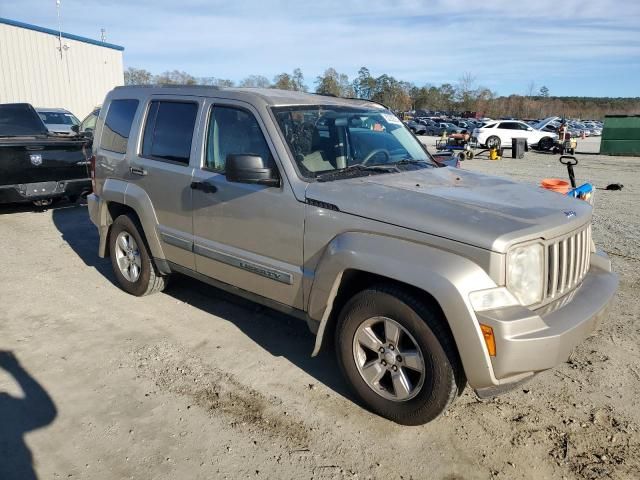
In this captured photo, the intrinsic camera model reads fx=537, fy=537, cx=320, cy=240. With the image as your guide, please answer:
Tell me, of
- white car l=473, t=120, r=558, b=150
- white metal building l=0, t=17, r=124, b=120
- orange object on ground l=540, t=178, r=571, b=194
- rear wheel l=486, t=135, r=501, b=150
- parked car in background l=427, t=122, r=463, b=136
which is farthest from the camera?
parked car in background l=427, t=122, r=463, b=136

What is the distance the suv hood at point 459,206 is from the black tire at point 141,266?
2.29 m

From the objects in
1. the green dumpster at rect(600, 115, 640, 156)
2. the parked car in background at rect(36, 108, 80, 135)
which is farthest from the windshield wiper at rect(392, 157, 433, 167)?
the green dumpster at rect(600, 115, 640, 156)

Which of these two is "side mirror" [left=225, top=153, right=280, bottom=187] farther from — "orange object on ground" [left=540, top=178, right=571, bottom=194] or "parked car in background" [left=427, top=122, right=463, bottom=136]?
"parked car in background" [left=427, top=122, right=463, bottom=136]

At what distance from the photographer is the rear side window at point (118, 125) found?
5.12 m

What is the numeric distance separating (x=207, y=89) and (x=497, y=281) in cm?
285

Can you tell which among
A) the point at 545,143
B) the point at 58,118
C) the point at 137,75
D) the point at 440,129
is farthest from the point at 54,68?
the point at 137,75

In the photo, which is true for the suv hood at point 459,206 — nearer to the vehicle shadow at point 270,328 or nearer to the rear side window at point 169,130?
the vehicle shadow at point 270,328

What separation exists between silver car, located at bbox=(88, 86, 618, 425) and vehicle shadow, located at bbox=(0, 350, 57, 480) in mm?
1467

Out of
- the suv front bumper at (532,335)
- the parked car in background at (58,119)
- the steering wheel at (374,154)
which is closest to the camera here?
the suv front bumper at (532,335)

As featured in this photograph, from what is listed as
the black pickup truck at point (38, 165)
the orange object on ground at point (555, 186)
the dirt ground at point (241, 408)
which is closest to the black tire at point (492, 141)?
the black pickup truck at point (38, 165)

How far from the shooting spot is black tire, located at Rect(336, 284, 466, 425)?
2.93m

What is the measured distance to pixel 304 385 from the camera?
3719 mm

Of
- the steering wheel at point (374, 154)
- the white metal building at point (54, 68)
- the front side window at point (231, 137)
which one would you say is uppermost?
the white metal building at point (54, 68)

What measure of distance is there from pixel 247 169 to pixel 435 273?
4.73ft
